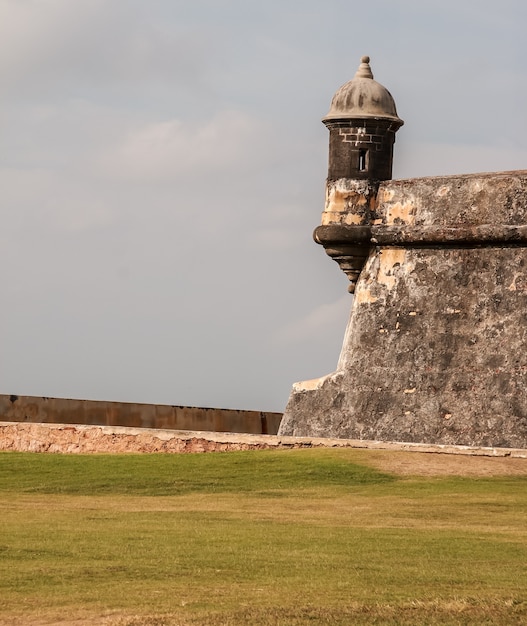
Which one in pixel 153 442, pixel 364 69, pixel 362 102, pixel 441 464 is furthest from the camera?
pixel 364 69

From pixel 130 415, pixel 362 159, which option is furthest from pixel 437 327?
pixel 130 415

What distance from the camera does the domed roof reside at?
57.2 ft

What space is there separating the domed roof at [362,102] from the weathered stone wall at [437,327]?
96cm

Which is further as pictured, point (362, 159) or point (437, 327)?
point (362, 159)

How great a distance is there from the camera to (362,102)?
1745cm

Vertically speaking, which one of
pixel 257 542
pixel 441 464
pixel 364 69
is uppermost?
pixel 364 69

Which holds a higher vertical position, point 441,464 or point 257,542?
point 441,464

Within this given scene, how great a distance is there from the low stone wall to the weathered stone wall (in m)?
1.37

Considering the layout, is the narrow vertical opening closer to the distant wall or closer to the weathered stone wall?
the weathered stone wall

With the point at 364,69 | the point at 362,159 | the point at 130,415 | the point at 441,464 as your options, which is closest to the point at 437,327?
the point at 362,159

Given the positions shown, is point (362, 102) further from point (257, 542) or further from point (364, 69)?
point (257, 542)

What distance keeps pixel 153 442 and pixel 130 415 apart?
152 inches

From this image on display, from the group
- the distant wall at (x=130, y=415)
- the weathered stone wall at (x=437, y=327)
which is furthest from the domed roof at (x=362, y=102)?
the distant wall at (x=130, y=415)

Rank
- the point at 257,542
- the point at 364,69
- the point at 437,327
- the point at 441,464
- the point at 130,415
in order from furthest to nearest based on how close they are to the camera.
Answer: the point at 130,415, the point at 364,69, the point at 437,327, the point at 441,464, the point at 257,542
